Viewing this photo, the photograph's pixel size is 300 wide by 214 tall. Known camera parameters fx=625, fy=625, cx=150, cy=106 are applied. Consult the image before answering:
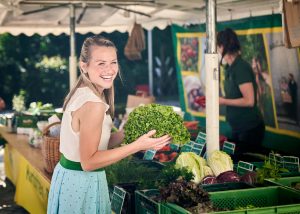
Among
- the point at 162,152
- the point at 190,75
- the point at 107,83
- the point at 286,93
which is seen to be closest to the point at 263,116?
the point at 286,93

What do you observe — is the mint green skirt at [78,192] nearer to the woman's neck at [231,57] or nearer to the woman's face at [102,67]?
the woman's face at [102,67]

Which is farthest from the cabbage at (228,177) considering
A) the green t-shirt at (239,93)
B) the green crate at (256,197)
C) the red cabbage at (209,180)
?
the green t-shirt at (239,93)

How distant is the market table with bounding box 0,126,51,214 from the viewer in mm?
5993

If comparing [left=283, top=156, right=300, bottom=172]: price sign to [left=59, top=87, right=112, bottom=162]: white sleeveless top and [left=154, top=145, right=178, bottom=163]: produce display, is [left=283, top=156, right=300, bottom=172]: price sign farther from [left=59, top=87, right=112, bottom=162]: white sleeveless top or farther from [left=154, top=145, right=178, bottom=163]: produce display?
[left=59, top=87, right=112, bottom=162]: white sleeveless top

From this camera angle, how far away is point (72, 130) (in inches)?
138

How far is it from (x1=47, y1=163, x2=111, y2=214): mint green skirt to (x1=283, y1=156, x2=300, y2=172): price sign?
1.90 m

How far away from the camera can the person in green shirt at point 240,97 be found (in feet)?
22.8

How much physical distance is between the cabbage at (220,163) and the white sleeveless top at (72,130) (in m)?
1.54

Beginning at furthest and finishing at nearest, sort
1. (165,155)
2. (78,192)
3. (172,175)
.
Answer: (165,155), (172,175), (78,192)

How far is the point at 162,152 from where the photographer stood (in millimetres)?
6520

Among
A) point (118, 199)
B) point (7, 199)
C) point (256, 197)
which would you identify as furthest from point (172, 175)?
point (7, 199)

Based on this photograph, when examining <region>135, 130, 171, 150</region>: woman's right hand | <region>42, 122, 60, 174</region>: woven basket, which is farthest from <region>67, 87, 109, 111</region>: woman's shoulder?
<region>42, 122, 60, 174</region>: woven basket

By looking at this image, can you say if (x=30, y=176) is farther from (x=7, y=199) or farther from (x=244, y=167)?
(x=244, y=167)

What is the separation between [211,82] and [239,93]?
202cm
